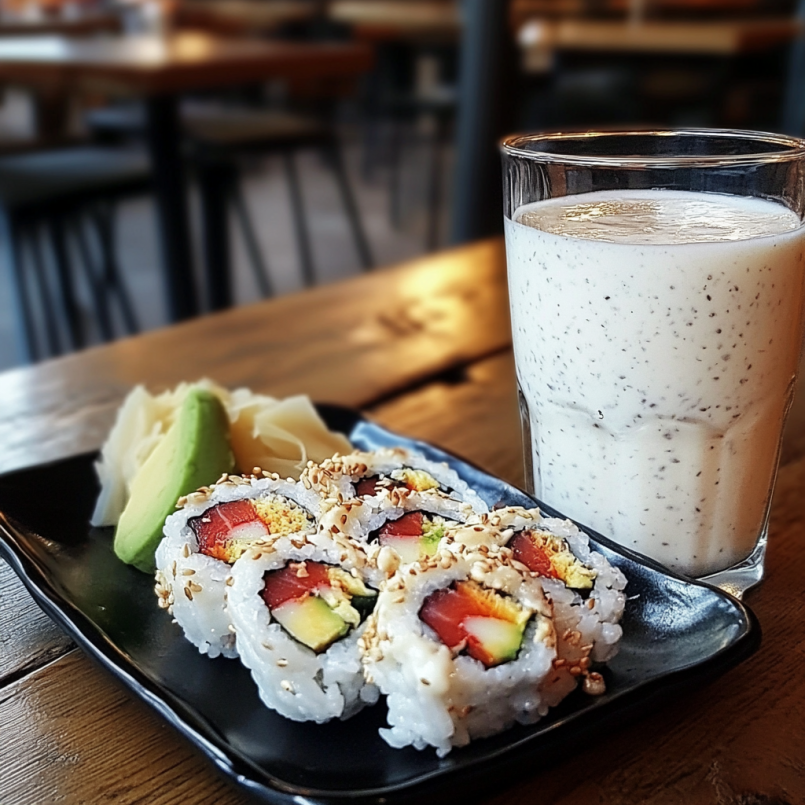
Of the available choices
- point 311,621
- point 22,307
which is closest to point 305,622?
point 311,621

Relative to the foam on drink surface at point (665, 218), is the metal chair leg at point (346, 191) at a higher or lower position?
lower

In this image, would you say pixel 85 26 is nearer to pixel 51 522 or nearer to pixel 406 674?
pixel 51 522

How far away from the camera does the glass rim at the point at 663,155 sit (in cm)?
72

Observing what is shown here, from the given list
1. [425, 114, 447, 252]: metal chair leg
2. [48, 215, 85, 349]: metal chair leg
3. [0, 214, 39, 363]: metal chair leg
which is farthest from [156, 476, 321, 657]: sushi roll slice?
[425, 114, 447, 252]: metal chair leg

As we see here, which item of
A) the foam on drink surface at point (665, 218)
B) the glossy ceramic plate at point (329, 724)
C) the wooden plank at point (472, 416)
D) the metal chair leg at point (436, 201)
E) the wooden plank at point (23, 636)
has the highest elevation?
the foam on drink surface at point (665, 218)

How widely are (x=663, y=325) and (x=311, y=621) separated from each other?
1.17 feet

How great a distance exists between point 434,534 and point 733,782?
26 cm

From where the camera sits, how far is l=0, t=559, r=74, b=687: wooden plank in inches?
27.6

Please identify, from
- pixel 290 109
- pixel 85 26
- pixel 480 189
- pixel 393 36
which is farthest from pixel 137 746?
pixel 290 109

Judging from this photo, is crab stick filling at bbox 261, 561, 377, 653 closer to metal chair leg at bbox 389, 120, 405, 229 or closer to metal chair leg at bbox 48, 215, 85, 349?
metal chair leg at bbox 48, 215, 85, 349

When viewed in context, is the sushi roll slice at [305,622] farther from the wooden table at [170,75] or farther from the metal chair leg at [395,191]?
the metal chair leg at [395,191]

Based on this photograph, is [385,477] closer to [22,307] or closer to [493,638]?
[493,638]

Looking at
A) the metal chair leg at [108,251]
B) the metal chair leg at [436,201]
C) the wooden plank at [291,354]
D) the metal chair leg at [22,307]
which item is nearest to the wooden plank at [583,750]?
the wooden plank at [291,354]

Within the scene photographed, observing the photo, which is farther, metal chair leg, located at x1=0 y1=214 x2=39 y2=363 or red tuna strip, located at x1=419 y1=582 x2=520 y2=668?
metal chair leg, located at x1=0 y1=214 x2=39 y2=363
